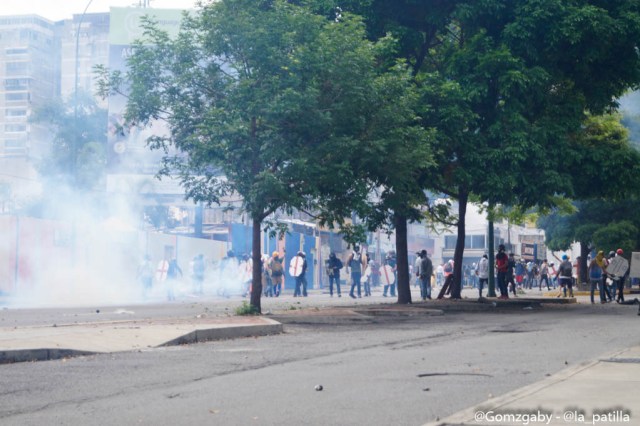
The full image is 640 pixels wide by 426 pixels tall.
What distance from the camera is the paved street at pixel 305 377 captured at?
806 centimetres

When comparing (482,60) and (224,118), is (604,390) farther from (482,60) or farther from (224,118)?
(482,60)

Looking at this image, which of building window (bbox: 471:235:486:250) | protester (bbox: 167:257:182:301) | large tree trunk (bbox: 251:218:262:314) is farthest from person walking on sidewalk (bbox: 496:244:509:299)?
building window (bbox: 471:235:486:250)

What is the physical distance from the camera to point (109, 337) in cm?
1516

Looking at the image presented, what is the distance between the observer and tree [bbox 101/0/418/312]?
20922mm

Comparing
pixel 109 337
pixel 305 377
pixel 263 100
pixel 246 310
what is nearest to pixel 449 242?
pixel 246 310

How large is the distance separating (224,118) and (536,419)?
48.8 ft

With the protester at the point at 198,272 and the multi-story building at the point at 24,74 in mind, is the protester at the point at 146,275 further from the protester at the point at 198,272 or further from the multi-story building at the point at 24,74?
the multi-story building at the point at 24,74

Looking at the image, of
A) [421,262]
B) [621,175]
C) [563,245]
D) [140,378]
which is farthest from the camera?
[563,245]

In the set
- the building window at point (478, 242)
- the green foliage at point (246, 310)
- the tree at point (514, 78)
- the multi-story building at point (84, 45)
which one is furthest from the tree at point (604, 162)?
the multi-story building at point (84, 45)

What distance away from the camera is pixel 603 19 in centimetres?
2667

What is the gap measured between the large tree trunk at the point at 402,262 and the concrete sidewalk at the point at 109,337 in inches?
399

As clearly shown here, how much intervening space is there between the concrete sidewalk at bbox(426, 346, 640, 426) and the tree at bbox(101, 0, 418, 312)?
1151cm

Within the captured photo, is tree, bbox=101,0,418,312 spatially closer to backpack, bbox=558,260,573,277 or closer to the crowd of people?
the crowd of people

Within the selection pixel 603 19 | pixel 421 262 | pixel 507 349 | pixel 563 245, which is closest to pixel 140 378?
pixel 507 349
